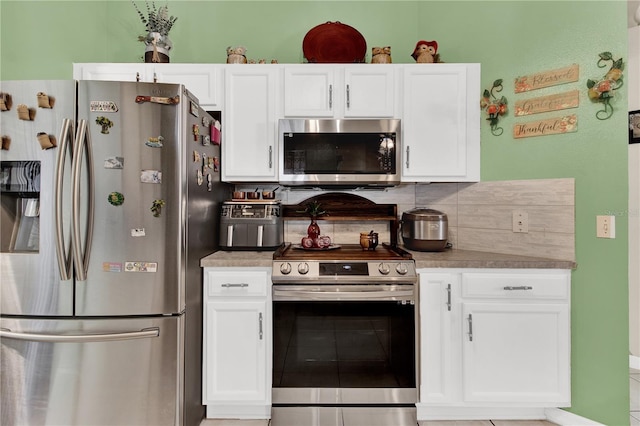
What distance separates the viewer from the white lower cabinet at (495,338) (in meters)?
1.75

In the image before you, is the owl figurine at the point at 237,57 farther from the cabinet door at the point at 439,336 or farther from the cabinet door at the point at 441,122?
the cabinet door at the point at 439,336

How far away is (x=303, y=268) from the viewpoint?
1.78 meters

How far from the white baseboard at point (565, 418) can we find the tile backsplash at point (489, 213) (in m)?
0.88

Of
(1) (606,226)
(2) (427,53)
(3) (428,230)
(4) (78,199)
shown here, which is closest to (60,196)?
(4) (78,199)

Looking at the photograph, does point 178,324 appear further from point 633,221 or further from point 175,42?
point 633,221

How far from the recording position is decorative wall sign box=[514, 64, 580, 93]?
1.80 metres

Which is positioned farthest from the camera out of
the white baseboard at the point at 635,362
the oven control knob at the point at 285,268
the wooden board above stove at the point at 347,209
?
the wooden board above stove at the point at 347,209

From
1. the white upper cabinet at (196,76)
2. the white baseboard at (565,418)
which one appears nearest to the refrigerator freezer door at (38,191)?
the white upper cabinet at (196,76)

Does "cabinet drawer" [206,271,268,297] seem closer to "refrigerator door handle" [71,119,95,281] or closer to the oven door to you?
the oven door

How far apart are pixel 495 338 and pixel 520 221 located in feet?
2.46

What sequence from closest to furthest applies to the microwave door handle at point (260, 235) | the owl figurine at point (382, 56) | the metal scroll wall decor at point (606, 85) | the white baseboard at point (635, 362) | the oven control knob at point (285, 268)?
1. the metal scroll wall decor at point (606, 85)
2. the oven control knob at point (285, 268)
3. the white baseboard at point (635, 362)
4. the microwave door handle at point (260, 235)
5. the owl figurine at point (382, 56)

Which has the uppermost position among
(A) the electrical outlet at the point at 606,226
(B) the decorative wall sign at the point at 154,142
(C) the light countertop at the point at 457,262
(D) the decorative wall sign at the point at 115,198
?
(B) the decorative wall sign at the point at 154,142

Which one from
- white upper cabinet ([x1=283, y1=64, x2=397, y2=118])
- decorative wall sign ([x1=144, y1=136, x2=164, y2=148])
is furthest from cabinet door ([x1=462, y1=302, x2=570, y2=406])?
decorative wall sign ([x1=144, y1=136, x2=164, y2=148])

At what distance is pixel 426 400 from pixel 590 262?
120cm
